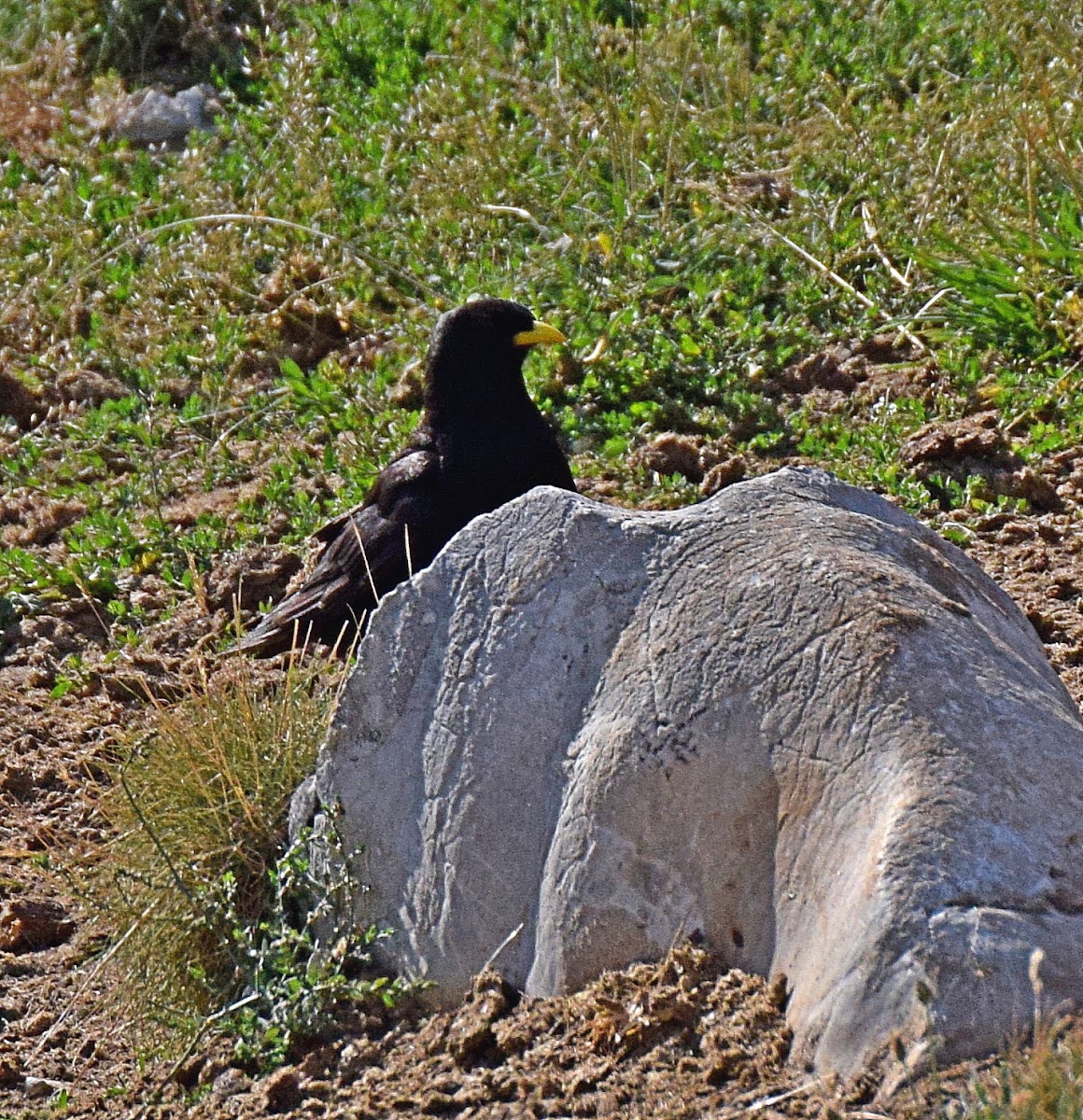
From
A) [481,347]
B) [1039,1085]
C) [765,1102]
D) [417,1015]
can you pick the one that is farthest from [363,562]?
[1039,1085]

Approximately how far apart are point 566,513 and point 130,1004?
159 centimetres

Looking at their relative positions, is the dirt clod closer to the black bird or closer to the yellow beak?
the black bird

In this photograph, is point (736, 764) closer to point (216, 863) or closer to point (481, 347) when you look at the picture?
point (216, 863)

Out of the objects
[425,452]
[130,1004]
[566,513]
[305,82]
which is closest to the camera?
[566,513]

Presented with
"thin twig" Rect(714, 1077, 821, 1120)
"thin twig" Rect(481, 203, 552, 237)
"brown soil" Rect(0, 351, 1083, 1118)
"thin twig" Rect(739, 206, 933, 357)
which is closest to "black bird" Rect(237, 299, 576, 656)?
"brown soil" Rect(0, 351, 1083, 1118)

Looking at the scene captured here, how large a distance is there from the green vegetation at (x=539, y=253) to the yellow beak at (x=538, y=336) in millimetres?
461

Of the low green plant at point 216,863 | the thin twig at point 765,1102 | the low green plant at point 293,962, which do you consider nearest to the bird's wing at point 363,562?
the low green plant at point 216,863

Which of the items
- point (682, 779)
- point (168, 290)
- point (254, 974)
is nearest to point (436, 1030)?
point (254, 974)

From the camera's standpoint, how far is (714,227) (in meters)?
7.09

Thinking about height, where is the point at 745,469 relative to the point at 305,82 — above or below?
below

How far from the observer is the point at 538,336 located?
5.97m

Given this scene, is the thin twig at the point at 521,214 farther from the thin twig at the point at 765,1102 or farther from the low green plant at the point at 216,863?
the thin twig at the point at 765,1102

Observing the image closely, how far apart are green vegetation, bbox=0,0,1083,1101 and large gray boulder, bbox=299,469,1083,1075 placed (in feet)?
7.65

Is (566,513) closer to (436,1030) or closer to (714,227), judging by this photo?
(436,1030)
